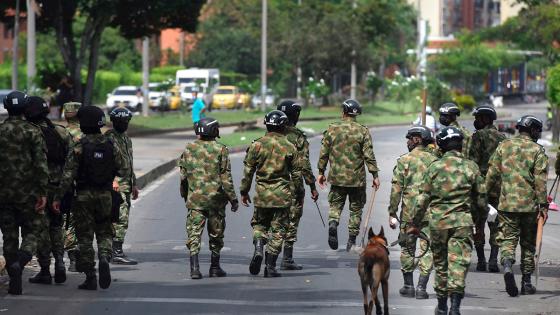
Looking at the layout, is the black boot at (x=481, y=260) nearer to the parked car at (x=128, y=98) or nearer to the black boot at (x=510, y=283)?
the black boot at (x=510, y=283)

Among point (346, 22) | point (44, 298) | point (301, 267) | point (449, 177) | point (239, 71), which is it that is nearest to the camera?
point (449, 177)

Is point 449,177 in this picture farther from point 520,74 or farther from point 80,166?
point 520,74

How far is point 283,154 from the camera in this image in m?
13.8

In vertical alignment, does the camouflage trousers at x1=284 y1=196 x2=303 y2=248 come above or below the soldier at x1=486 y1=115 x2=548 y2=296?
below

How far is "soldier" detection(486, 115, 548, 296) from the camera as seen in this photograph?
12859 mm

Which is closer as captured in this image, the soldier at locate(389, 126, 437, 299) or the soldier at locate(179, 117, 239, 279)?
the soldier at locate(389, 126, 437, 299)

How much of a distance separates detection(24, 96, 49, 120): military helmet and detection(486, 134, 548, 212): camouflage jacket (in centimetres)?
432

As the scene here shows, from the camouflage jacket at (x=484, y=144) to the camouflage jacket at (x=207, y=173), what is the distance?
9.45 ft

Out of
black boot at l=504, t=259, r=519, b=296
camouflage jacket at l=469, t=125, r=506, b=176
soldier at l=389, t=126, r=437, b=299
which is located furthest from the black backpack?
camouflage jacket at l=469, t=125, r=506, b=176

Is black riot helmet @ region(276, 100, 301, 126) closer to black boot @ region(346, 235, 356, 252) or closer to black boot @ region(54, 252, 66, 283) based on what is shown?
black boot @ region(346, 235, 356, 252)

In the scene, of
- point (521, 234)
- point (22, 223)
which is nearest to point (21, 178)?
point (22, 223)

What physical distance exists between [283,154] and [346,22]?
205ft

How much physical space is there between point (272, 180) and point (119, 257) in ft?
7.04

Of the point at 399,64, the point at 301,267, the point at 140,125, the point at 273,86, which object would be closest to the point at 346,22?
Result: the point at 273,86
